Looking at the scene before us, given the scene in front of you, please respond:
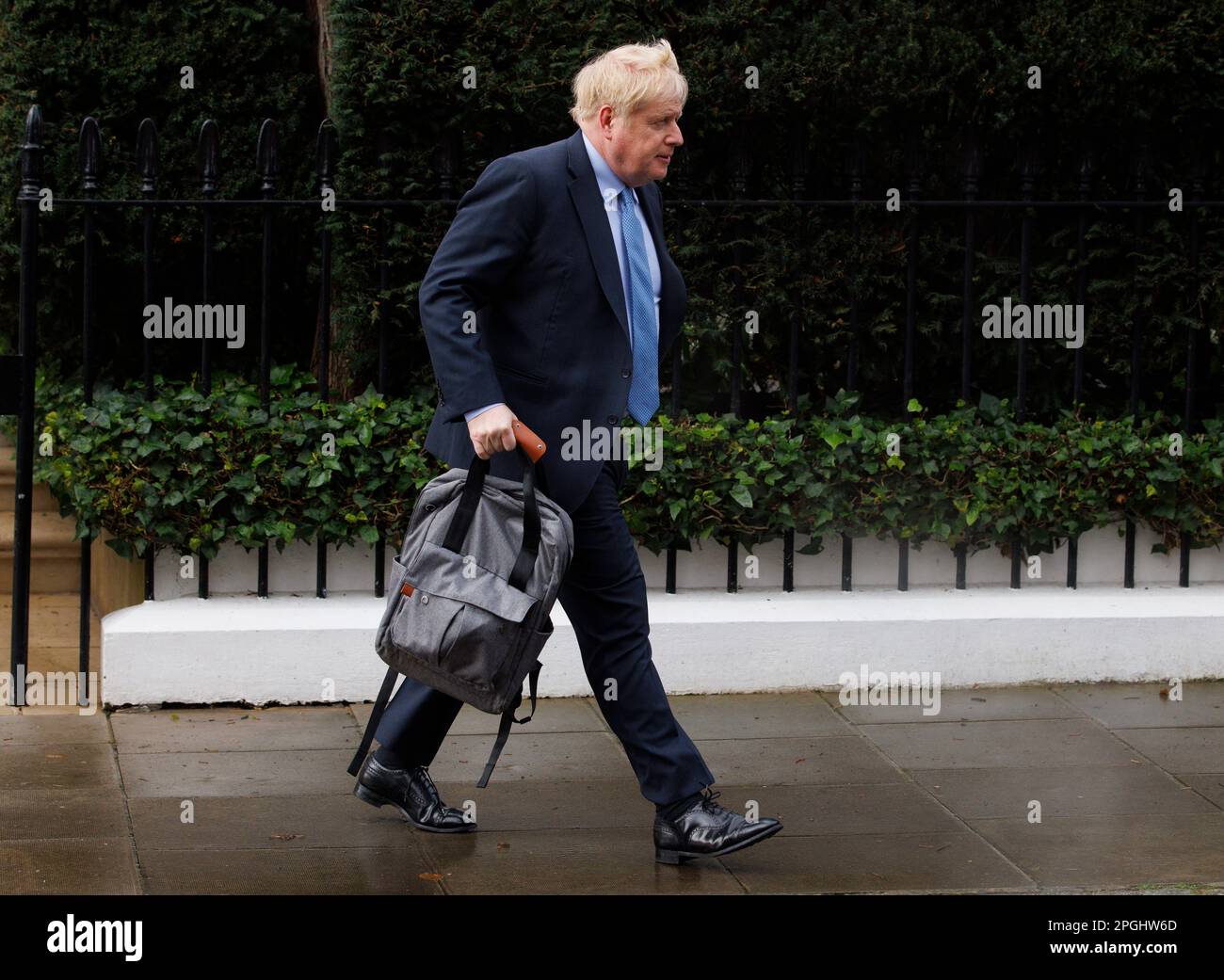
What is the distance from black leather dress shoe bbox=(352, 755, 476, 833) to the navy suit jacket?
0.89 meters

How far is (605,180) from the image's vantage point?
4312mm

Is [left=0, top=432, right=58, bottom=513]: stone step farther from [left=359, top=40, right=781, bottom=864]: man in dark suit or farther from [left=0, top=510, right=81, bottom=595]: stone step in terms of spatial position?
[left=359, top=40, right=781, bottom=864]: man in dark suit

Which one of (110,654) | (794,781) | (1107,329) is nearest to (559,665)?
(794,781)

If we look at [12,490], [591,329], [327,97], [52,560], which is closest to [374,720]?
[591,329]

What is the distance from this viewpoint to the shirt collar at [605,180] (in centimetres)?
430

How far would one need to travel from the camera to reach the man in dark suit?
163 inches

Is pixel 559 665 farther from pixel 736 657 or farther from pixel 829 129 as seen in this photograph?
pixel 829 129

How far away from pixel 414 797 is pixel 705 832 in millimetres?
813

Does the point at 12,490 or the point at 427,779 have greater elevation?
the point at 12,490

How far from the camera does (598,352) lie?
4266 millimetres

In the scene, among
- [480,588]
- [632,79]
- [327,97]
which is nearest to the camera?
[480,588]

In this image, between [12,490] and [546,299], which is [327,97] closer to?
[546,299]

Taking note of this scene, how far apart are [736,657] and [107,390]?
2360 mm

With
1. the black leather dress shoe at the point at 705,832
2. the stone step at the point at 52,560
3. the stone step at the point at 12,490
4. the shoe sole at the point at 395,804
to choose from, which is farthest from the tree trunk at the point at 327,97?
the black leather dress shoe at the point at 705,832
